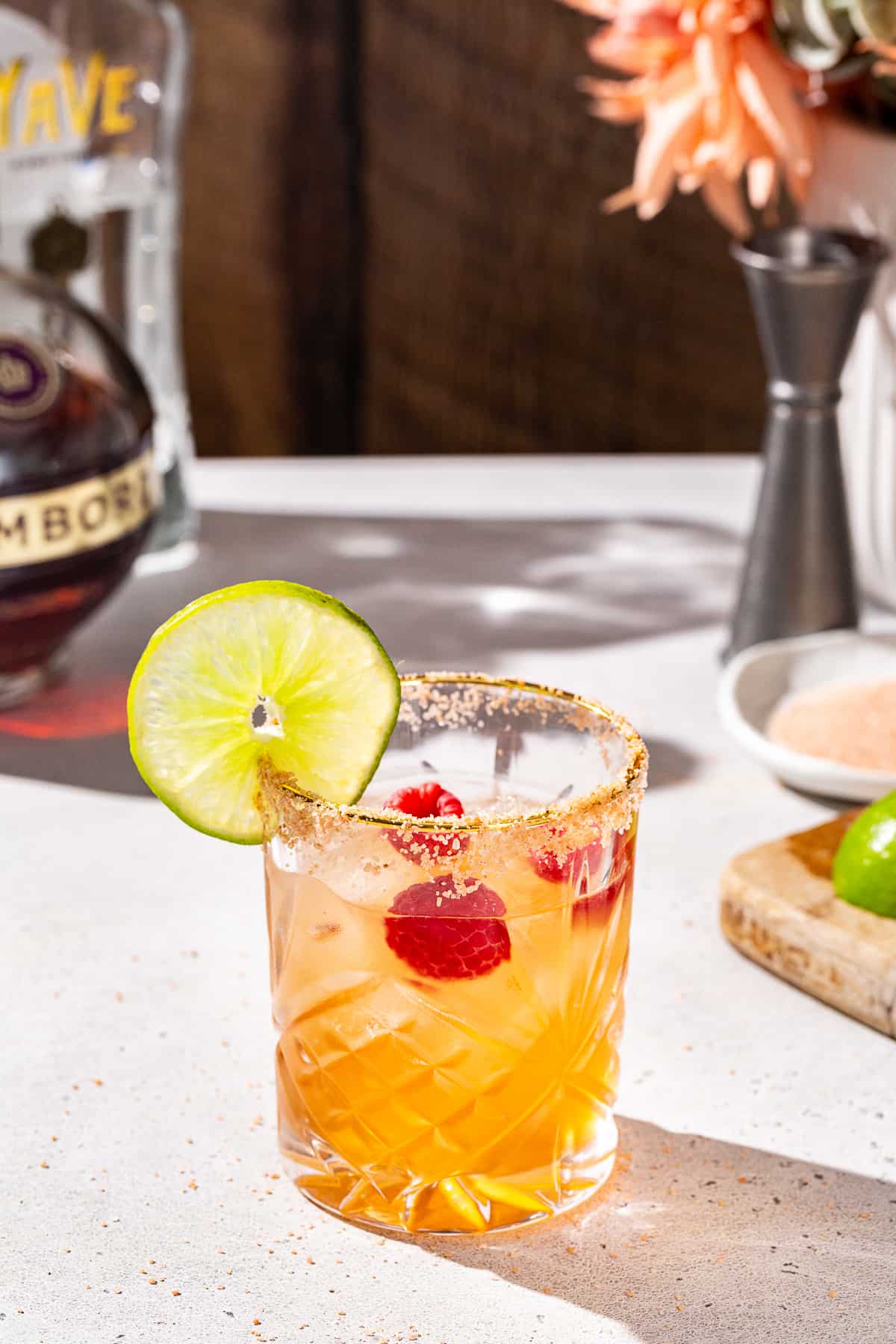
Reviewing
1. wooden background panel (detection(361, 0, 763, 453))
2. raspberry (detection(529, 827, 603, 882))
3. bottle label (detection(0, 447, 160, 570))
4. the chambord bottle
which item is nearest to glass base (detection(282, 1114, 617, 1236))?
raspberry (detection(529, 827, 603, 882))

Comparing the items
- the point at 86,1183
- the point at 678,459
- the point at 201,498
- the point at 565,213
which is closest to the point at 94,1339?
the point at 86,1183

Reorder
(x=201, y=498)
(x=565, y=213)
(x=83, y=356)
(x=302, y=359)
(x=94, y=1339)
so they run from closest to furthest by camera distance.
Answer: (x=94, y=1339) → (x=83, y=356) → (x=201, y=498) → (x=565, y=213) → (x=302, y=359)

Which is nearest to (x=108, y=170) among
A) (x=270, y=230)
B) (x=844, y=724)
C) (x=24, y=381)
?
(x=24, y=381)

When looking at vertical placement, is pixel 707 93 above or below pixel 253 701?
above

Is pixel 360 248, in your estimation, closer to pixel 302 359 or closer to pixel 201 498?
pixel 302 359

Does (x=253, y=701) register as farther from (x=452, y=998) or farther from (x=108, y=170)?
(x=108, y=170)
